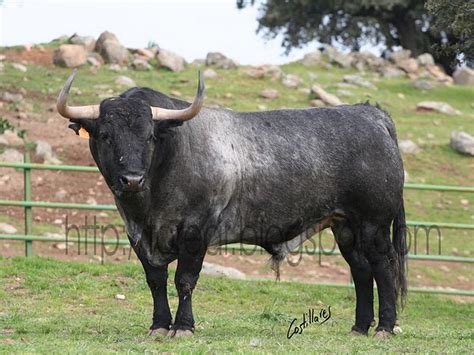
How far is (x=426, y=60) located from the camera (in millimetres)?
29453

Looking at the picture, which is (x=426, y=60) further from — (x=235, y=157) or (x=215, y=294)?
(x=235, y=157)

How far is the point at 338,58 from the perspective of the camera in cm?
2847

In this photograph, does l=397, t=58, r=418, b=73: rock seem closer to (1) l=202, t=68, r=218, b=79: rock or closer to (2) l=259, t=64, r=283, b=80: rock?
(2) l=259, t=64, r=283, b=80: rock

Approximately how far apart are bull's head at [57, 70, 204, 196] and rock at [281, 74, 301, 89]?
Result: 16.8 m

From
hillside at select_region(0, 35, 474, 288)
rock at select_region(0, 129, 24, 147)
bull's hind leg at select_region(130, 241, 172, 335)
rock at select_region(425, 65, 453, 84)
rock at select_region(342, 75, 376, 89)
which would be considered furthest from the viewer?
rock at select_region(425, 65, 453, 84)

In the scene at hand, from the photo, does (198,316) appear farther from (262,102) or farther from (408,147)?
(262,102)

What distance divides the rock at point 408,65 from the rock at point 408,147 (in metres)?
7.96

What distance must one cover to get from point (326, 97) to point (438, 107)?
315 cm

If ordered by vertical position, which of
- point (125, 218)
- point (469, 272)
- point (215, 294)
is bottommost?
point (469, 272)

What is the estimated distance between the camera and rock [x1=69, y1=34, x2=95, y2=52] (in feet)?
86.0

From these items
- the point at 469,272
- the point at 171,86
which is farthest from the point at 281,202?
the point at 171,86

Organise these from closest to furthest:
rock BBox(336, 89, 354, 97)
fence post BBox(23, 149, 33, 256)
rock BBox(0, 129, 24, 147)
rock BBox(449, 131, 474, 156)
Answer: fence post BBox(23, 149, 33, 256), rock BBox(0, 129, 24, 147), rock BBox(449, 131, 474, 156), rock BBox(336, 89, 354, 97)

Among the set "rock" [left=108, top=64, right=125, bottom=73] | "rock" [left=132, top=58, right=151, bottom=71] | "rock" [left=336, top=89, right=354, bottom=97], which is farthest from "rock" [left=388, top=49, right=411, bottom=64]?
"rock" [left=108, top=64, right=125, bottom=73]

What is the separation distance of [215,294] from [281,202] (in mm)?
3831
